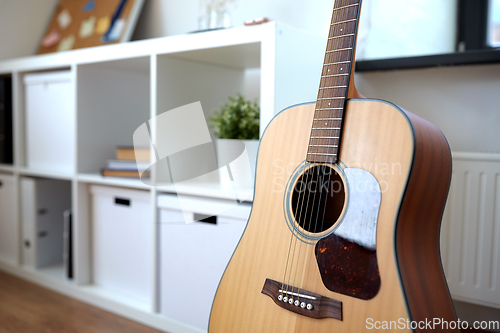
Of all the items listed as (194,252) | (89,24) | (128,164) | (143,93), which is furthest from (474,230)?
(89,24)

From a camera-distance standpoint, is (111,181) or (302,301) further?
(111,181)

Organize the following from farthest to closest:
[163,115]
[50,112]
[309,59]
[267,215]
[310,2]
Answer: [50,112] → [310,2] → [163,115] → [309,59] → [267,215]

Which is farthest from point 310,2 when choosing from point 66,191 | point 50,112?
Result: point 66,191

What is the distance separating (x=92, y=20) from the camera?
1.87 metres

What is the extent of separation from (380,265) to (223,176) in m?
0.62

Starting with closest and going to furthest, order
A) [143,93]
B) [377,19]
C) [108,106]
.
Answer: [377,19]
[108,106]
[143,93]

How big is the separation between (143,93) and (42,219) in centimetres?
66

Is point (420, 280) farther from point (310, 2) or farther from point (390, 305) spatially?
point (310, 2)

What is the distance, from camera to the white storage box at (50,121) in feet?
5.14

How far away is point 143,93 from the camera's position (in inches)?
67.4

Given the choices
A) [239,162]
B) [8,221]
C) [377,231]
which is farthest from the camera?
[8,221]

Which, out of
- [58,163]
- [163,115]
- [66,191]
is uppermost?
[163,115]

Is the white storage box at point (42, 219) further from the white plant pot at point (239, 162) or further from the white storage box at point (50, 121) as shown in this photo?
the white plant pot at point (239, 162)

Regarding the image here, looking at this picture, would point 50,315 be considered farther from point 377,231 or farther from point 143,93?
point 377,231
